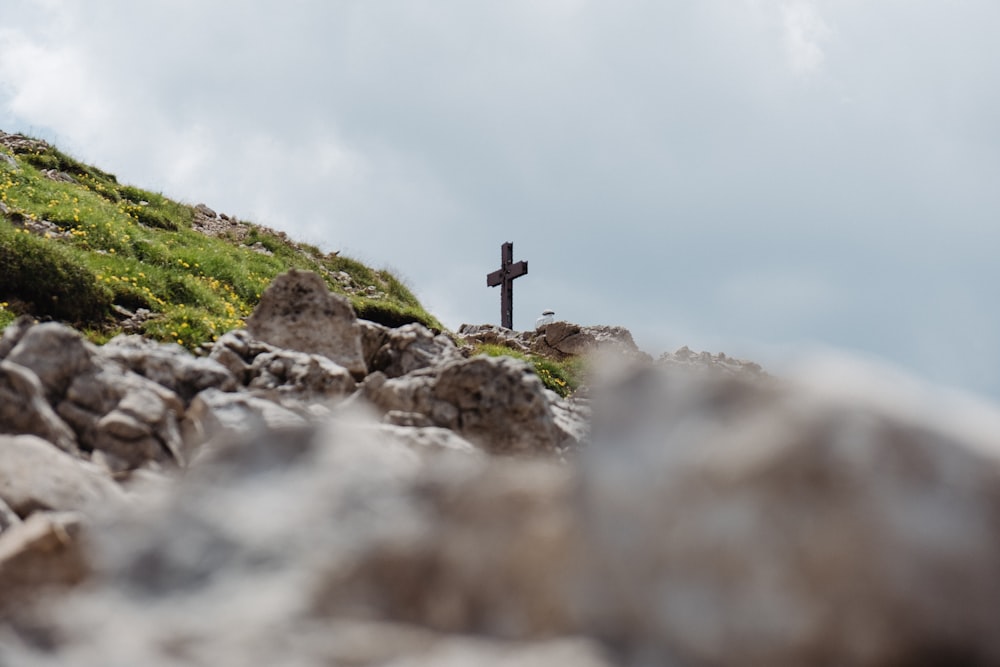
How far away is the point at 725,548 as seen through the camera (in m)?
2.38

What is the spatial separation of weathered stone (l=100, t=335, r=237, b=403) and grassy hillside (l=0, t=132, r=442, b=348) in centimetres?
714

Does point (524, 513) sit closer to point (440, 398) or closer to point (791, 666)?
point (791, 666)

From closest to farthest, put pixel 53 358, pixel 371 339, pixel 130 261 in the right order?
pixel 53 358
pixel 371 339
pixel 130 261

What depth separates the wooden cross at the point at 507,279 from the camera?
2831 cm

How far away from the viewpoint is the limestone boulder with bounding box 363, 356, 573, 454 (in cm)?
546

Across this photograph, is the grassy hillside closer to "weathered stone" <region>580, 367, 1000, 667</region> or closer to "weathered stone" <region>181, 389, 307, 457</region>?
"weathered stone" <region>181, 389, 307, 457</region>

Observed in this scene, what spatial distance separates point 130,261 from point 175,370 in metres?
11.4

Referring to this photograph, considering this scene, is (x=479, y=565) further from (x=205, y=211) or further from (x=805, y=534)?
(x=205, y=211)

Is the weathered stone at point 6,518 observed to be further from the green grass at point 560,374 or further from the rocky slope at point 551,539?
the green grass at point 560,374

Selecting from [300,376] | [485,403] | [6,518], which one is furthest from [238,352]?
[6,518]

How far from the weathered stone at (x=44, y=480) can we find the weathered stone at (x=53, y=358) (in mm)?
641

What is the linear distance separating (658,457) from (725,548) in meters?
0.39

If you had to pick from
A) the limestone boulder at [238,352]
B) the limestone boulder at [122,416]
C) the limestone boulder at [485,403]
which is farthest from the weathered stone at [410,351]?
the limestone boulder at [122,416]

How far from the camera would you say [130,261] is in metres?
15.6
